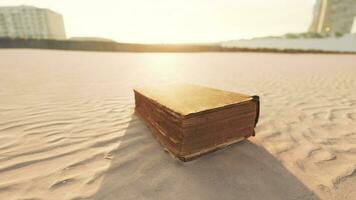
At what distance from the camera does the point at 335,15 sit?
192ft

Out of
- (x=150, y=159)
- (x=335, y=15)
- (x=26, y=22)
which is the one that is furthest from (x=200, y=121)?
(x=26, y=22)

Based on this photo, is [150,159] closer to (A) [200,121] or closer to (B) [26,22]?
(A) [200,121]

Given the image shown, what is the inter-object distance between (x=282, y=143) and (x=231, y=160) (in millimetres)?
839

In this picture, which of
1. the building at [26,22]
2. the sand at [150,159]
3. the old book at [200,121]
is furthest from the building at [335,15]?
the building at [26,22]

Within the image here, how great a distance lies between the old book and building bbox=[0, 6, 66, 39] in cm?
10228

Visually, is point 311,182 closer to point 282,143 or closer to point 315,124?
point 282,143

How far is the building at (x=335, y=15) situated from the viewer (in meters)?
55.9

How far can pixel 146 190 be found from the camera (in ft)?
5.37

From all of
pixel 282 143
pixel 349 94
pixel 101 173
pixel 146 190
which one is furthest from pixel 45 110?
pixel 349 94

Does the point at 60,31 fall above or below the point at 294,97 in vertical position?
above

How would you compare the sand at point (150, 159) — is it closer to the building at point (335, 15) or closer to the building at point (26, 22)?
the building at point (335, 15)

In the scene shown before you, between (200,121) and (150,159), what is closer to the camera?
(200,121)

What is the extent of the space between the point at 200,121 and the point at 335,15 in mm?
75779

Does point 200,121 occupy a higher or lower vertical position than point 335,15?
lower
